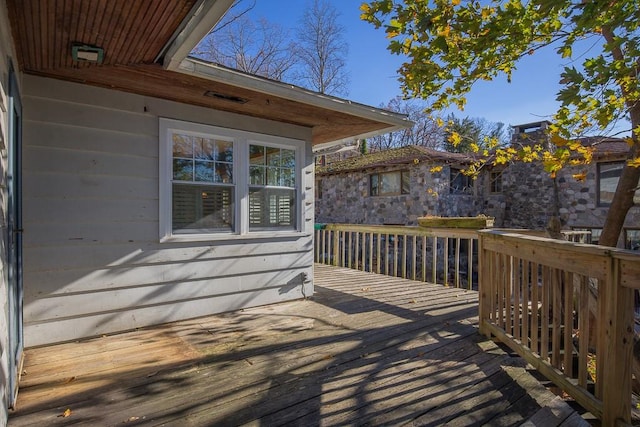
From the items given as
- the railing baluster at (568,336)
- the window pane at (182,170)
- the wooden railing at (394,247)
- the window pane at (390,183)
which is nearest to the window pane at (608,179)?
the window pane at (390,183)

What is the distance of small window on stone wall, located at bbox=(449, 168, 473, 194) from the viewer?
1266 cm

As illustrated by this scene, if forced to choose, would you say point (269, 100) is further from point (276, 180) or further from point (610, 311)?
point (610, 311)

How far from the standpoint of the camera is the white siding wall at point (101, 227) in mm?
2988

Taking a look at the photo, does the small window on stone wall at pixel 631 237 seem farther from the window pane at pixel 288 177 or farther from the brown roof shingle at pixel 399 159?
the window pane at pixel 288 177

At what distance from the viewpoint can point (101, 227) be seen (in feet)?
10.7

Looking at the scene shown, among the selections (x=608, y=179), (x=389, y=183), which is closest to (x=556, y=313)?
(x=608, y=179)

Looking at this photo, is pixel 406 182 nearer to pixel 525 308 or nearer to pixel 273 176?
pixel 273 176

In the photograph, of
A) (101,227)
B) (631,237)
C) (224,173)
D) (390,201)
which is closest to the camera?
(101,227)

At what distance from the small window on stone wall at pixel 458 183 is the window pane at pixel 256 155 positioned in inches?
383

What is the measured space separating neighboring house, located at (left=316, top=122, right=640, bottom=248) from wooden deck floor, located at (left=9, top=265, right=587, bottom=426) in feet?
28.0

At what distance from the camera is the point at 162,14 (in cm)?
206

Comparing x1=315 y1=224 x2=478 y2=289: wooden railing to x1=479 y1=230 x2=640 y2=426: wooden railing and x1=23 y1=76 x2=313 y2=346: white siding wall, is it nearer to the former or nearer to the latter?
x1=479 y1=230 x2=640 y2=426: wooden railing

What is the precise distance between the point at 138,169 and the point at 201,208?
729 mm

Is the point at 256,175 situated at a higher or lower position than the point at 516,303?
higher
